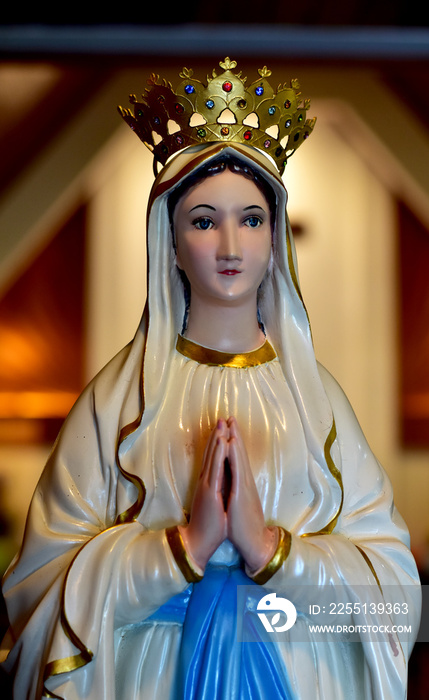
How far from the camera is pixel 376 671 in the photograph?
1.78 meters

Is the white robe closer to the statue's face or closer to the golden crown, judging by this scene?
the statue's face

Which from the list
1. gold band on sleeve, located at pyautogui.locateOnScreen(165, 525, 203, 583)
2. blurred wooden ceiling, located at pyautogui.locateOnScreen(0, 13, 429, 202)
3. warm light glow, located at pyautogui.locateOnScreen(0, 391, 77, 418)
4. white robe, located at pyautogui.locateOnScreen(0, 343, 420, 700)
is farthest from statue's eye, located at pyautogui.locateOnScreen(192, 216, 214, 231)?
warm light glow, located at pyautogui.locateOnScreen(0, 391, 77, 418)

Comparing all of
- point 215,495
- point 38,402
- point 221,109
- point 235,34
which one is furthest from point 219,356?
point 38,402

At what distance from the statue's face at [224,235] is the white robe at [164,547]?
182 mm

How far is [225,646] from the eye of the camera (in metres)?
1.71

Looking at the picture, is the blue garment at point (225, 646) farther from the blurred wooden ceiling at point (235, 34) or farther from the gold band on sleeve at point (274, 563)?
the blurred wooden ceiling at point (235, 34)

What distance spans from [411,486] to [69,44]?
2381 millimetres

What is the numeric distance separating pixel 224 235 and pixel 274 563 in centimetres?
63

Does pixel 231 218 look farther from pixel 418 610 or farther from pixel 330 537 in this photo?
pixel 418 610

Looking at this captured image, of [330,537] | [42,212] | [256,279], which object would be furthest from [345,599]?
[42,212]

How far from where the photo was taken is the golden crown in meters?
1.94

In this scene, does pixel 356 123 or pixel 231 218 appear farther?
pixel 356 123

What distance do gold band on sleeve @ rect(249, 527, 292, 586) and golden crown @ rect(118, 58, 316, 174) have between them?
807mm

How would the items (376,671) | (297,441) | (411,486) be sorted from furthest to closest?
1. (411,486)
2. (297,441)
3. (376,671)
